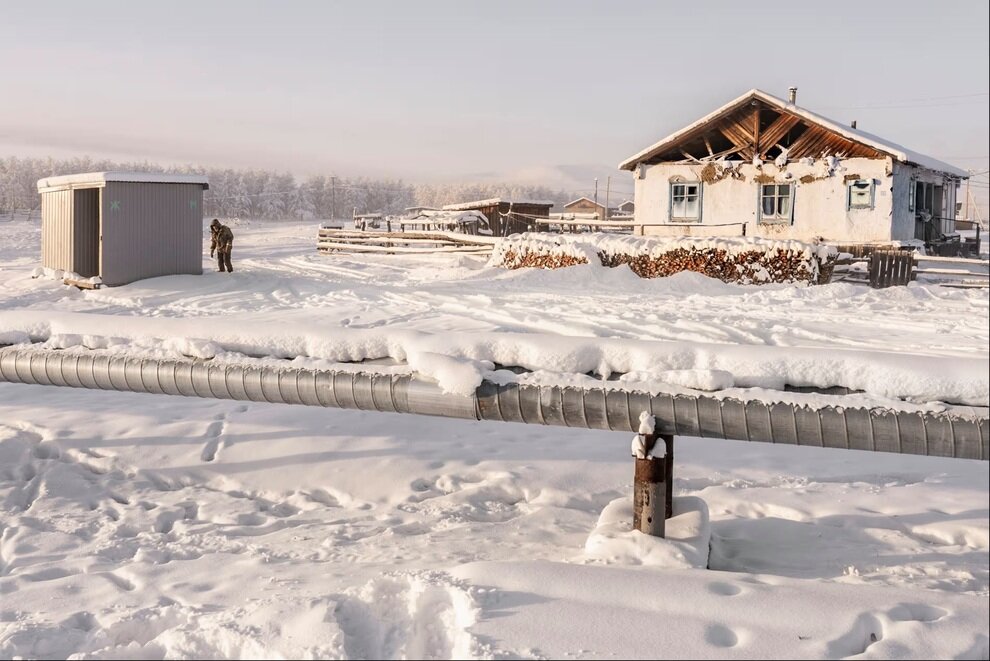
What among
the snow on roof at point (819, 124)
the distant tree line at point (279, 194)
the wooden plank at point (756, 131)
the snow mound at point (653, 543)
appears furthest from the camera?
the distant tree line at point (279, 194)

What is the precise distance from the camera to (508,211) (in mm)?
38156

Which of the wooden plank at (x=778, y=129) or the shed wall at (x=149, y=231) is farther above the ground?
the wooden plank at (x=778, y=129)

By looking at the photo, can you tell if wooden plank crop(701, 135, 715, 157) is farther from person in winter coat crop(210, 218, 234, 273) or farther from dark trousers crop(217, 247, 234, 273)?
dark trousers crop(217, 247, 234, 273)

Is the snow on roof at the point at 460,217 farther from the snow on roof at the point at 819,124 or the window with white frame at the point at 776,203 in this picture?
the window with white frame at the point at 776,203

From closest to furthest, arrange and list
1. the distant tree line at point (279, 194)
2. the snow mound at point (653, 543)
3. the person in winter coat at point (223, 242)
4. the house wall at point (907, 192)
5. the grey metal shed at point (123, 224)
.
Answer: the snow mound at point (653, 543) → the grey metal shed at point (123, 224) → the person in winter coat at point (223, 242) → the house wall at point (907, 192) → the distant tree line at point (279, 194)

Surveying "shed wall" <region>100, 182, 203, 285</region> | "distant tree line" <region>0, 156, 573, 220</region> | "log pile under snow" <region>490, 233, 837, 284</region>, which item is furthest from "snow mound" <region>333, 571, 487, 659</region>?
"distant tree line" <region>0, 156, 573, 220</region>

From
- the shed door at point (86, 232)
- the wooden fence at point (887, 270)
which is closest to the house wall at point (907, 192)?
the wooden fence at point (887, 270)

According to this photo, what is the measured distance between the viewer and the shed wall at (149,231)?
19.2 meters

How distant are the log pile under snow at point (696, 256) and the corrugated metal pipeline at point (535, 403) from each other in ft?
46.5

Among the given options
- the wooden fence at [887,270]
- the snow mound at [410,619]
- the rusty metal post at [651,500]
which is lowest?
the snow mound at [410,619]

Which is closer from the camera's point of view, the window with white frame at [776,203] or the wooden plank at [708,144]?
the window with white frame at [776,203]

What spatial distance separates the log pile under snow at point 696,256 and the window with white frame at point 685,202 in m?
5.53

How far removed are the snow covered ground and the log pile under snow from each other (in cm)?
575

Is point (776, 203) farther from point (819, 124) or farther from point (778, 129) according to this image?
point (819, 124)
